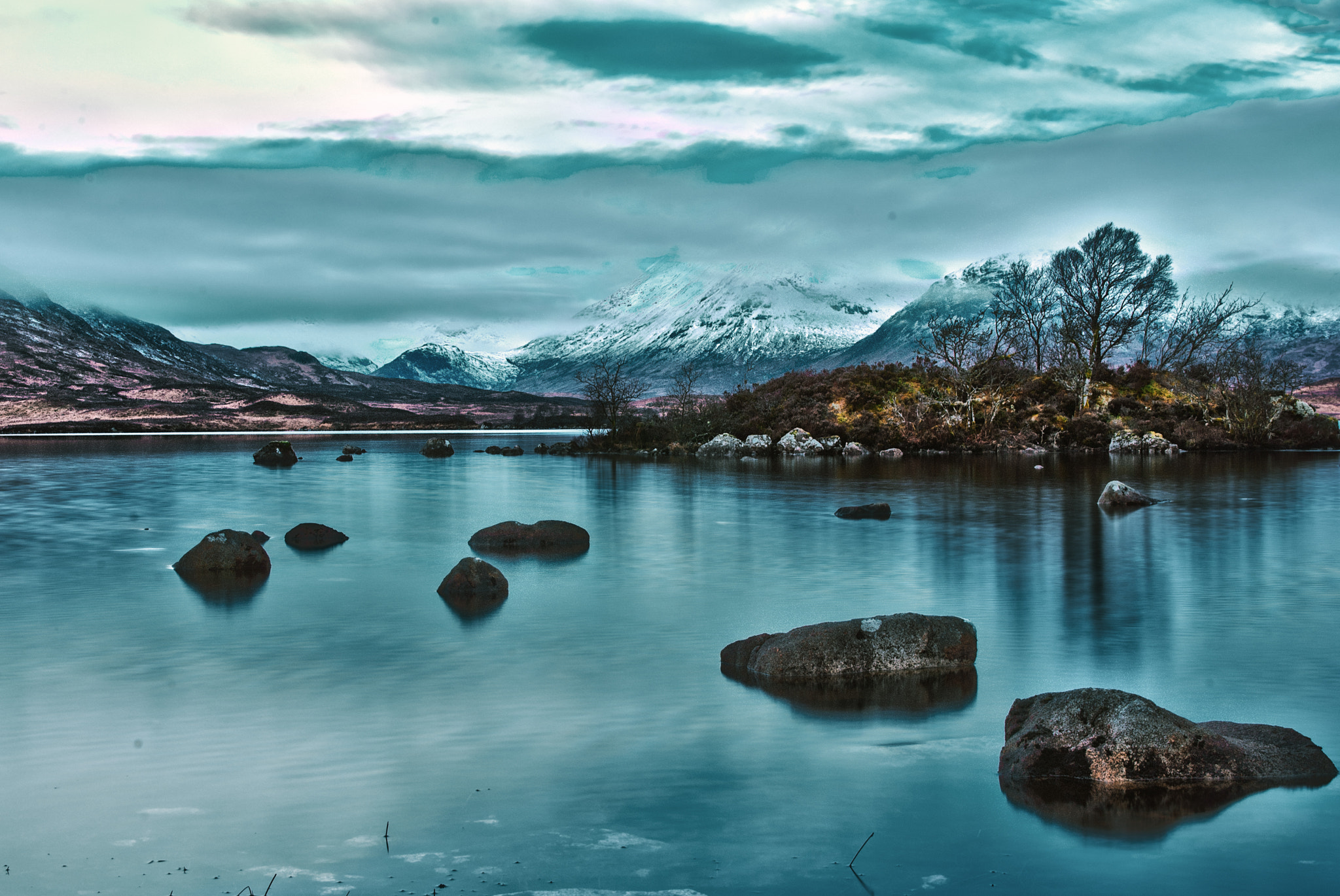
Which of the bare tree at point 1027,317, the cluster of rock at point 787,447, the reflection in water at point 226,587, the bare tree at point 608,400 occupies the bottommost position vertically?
the reflection in water at point 226,587

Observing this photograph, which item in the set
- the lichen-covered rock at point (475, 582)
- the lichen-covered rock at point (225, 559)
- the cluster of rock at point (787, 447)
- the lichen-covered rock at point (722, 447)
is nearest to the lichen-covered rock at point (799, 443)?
the cluster of rock at point (787, 447)

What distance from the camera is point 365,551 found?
29844 mm

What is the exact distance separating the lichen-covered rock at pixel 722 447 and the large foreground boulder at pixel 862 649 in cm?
7228

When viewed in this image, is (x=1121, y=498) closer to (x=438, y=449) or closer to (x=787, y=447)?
(x=787, y=447)

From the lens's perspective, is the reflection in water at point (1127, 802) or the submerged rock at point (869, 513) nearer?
the reflection in water at point (1127, 802)

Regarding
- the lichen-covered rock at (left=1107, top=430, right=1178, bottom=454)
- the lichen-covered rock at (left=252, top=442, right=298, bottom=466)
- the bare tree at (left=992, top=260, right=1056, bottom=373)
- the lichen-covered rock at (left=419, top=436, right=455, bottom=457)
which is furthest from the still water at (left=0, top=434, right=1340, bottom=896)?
the bare tree at (left=992, top=260, right=1056, bottom=373)

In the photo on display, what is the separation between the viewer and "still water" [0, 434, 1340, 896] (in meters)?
8.34

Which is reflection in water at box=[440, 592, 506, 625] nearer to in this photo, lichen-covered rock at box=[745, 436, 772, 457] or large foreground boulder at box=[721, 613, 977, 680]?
large foreground boulder at box=[721, 613, 977, 680]

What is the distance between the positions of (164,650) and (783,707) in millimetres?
10575

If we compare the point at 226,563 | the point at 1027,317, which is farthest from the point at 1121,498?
the point at 1027,317

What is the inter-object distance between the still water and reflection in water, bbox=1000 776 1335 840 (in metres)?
0.07

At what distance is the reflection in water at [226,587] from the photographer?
2126 cm

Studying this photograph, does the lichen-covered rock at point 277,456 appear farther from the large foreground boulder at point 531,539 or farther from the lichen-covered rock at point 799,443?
the large foreground boulder at point 531,539

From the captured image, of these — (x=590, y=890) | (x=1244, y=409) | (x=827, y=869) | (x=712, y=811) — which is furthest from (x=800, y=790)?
(x=1244, y=409)
